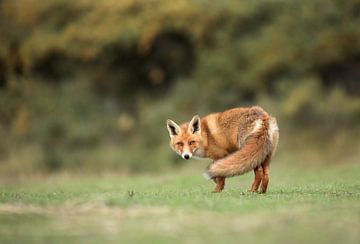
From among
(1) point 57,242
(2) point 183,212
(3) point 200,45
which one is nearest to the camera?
(1) point 57,242

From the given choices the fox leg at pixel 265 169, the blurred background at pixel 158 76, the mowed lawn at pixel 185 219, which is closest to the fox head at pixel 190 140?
the fox leg at pixel 265 169

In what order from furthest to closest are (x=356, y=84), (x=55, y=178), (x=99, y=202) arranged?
(x=356, y=84), (x=55, y=178), (x=99, y=202)

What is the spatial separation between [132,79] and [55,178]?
360 inches

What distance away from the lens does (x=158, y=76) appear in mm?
32906

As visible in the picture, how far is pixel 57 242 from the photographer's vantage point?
26.1 feet

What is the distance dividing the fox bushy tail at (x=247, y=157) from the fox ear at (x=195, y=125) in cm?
172

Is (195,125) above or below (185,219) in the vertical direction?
above

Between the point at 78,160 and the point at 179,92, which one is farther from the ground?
the point at 179,92

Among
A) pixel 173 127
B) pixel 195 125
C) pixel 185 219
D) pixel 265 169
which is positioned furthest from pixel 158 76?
pixel 185 219

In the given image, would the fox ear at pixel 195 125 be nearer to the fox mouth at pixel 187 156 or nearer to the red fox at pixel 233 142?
the red fox at pixel 233 142

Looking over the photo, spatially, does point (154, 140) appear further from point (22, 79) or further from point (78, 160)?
point (22, 79)

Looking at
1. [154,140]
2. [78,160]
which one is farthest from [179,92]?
[78,160]

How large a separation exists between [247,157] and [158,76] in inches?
→ 849

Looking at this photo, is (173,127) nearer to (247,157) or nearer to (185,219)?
(247,157)
